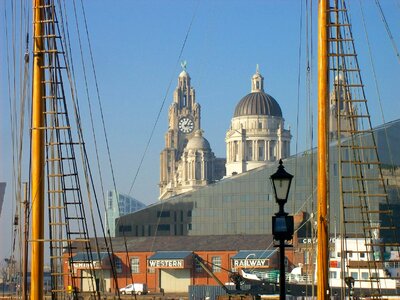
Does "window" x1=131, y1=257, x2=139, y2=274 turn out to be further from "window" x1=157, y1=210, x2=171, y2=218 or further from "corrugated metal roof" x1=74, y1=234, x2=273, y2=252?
"window" x1=157, y1=210, x2=171, y2=218

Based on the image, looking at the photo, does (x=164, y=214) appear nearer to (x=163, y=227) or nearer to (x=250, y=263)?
(x=163, y=227)

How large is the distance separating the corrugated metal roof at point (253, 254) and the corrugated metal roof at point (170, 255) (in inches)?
184

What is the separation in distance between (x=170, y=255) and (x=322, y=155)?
8691 cm

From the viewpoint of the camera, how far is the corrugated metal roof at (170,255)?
113m

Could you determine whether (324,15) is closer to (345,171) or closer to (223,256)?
(345,171)

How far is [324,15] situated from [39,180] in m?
8.81

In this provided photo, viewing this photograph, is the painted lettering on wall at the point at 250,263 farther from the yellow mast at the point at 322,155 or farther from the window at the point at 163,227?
the yellow mast at the point at 322,155

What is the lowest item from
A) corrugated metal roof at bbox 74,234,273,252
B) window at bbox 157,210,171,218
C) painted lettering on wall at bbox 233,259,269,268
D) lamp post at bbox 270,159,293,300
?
lamp post at bbox 270,159,293,300

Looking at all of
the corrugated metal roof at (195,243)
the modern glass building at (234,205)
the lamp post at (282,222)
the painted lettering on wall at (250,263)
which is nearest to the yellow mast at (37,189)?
the lamp post at (282,222)

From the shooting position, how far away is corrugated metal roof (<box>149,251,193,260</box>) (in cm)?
11346

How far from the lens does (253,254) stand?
363 feet

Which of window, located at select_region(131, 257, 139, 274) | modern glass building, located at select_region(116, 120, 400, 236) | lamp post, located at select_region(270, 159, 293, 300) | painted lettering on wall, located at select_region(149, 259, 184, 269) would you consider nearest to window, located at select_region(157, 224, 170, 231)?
modern glass building, located at select_region(116, 120, 400, 236)

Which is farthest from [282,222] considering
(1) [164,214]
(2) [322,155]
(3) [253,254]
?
(1) [164,214]

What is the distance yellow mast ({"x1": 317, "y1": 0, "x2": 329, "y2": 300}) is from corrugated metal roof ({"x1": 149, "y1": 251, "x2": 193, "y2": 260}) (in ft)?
276
